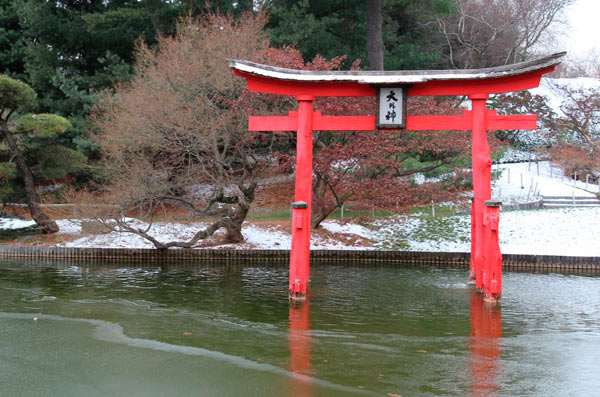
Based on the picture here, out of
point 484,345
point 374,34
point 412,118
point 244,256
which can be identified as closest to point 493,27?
point 374,34

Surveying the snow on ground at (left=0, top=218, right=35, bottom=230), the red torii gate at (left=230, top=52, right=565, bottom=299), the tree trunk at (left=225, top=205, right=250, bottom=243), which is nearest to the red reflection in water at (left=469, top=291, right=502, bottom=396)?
the red torii gate at (left=230, top=52, right=565, bottom=299)

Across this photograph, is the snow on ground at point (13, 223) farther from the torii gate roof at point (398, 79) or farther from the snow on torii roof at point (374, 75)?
the snow on torii roof at point (374, 75)

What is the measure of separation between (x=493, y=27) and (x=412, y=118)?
72.6 ft

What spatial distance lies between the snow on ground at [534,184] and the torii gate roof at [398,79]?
13233 mm

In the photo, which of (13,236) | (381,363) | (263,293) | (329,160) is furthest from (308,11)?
(381,363)

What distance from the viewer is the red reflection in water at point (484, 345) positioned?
5.46 metres

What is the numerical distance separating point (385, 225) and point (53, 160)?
10612mm

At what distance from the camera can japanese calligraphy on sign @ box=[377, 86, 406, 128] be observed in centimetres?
979

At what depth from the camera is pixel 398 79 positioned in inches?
376

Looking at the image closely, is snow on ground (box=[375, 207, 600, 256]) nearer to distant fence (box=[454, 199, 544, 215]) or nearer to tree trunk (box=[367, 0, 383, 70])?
distant fence (box=[454, 199, 544, 215])

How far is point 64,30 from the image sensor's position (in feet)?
76.0

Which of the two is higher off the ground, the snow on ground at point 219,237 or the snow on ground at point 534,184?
the snow on ground at point 534,184

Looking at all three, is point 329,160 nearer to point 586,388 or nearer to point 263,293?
point 263,293

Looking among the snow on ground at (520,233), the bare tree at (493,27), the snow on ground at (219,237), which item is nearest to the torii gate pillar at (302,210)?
the snow on ground at (219,237)
